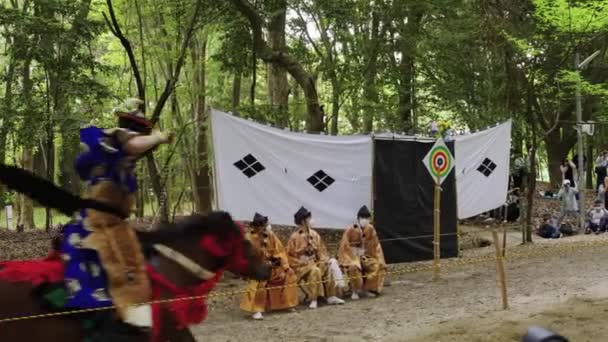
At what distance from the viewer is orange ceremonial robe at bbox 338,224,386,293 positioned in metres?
8.12

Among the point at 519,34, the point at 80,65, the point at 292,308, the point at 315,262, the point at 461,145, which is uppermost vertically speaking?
the point at 519,34

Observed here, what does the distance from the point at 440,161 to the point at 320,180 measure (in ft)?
6.29

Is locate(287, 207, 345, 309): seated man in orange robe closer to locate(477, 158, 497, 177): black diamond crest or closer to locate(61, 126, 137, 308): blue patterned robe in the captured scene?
locate(477, 158, 497, 177): black diamond crest

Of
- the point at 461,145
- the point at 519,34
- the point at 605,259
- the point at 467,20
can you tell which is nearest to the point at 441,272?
the point at 461,145

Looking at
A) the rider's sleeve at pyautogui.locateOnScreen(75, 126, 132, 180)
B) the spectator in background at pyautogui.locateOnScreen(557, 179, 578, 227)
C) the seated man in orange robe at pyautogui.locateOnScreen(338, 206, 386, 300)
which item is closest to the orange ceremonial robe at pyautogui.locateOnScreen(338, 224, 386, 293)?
the seated man in orange robe at pyautogui.locateOnScreen(338, 206, 386, 300)

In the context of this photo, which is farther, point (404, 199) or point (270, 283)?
point (404, 199)

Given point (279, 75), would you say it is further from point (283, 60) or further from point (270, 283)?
point (270, 283)

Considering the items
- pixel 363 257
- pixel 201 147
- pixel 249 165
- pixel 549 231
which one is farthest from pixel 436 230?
pixel 201 147

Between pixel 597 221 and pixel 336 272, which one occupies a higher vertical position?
pixel 597 221

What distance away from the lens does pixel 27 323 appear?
357cm

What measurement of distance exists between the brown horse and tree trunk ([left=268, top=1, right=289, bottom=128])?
22.9 ft

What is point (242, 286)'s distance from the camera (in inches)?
328

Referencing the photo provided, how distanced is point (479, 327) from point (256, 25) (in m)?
6.36

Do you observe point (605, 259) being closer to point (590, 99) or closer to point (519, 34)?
point (519, 34)
